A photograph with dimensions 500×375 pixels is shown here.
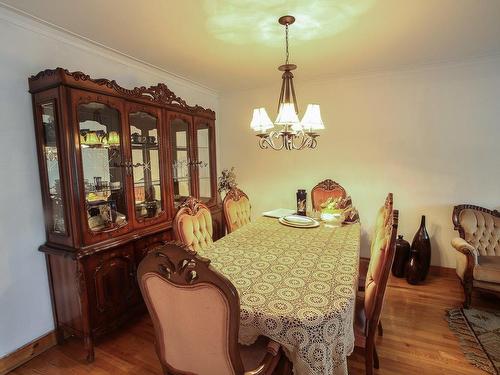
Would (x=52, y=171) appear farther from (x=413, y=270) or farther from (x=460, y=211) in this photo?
(x=460, y=211)

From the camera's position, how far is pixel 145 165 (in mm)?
2412

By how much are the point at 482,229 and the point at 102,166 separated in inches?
143

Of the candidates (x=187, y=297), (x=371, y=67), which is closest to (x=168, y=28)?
(x=187, y=297)

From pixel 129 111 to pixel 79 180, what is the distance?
69 centimetres

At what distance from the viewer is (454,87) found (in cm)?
287

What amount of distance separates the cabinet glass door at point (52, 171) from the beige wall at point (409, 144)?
7.98 feet

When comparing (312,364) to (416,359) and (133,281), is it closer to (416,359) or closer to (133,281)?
(416,359)

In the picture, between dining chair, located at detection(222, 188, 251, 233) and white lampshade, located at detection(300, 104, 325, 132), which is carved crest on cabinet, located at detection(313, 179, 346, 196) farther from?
white lampshade, located at detection(300, 104, 325, 132)

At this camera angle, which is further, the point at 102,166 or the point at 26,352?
the point at 102,166

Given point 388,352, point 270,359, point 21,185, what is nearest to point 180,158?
point 21,185

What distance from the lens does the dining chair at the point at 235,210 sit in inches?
104

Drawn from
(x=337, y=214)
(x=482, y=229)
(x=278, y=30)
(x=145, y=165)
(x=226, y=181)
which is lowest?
(x=482, y=229)

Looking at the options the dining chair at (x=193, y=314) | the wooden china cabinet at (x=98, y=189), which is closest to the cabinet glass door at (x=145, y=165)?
the wooden china cabinet at (x=98, y=189)

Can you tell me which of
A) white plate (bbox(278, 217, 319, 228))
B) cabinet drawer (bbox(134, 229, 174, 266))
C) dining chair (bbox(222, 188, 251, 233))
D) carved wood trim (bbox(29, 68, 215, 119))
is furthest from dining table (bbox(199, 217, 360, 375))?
carved wood trim (bbox(29, 68, 215, 119))
